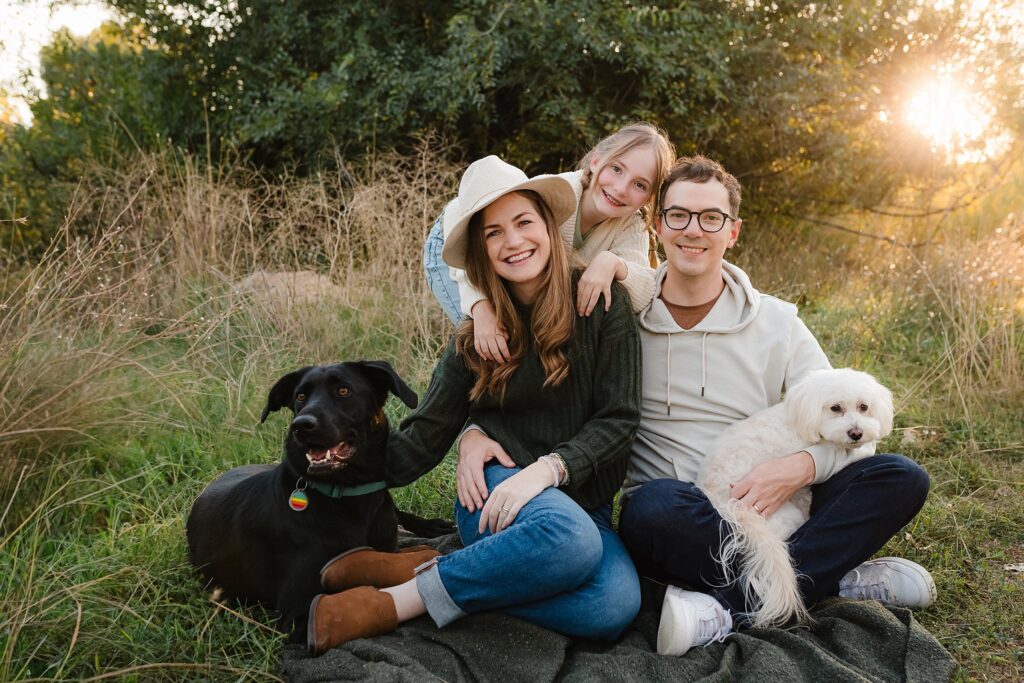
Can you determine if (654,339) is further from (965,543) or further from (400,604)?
(965,543)

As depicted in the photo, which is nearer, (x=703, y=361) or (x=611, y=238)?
(x=703, y=361)

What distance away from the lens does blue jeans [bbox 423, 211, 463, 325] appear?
3.55m

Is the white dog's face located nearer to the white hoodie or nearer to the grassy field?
the white hoodie

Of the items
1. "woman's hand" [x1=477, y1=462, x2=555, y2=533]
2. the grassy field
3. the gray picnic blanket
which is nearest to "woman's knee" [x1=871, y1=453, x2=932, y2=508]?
the gray picnic blanket

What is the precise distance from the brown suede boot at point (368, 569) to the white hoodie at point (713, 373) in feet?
2.77

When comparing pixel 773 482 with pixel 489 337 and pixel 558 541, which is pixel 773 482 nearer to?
pixel 558 541

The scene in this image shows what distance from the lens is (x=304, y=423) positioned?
2.32 meters

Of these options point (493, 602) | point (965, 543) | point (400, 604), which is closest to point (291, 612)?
point (400, 604)

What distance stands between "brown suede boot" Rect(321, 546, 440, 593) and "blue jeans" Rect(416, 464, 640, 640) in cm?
10

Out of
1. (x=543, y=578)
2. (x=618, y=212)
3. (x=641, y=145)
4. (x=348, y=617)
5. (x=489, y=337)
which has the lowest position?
(x=348, y=617)

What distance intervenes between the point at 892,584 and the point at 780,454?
60 cm

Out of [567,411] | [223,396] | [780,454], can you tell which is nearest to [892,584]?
[780,454]

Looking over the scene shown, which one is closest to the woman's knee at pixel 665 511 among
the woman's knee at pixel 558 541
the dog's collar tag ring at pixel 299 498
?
the woman's knee at pixel 558 541

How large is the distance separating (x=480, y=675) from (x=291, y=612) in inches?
24.2
